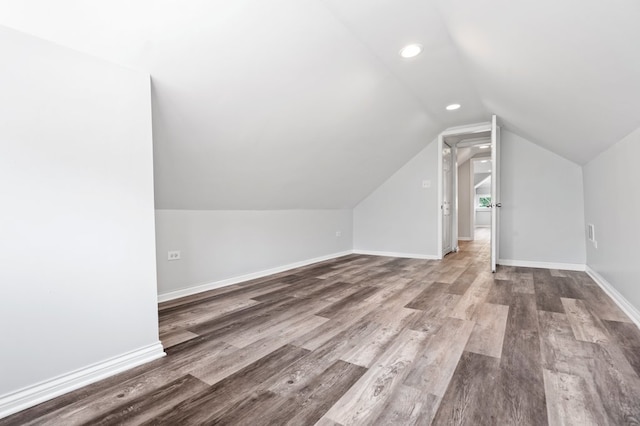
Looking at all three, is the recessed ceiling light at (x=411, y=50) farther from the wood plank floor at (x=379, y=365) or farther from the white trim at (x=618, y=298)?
the white trim at (x=618, y=298)

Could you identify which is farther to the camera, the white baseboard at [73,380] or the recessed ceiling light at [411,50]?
the recessed ceiling light at [411,50]

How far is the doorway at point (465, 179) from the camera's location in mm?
3969

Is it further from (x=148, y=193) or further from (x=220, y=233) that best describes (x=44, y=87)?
(x=220, y=233)

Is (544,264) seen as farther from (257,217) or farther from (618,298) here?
(257,217)

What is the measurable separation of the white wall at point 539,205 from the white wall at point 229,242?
2.82 metres

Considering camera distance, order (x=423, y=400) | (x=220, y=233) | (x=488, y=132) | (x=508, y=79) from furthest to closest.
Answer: (x=488, y=132) < (x=220, y=233) < (x=508, y=79) < (x=423, y=400)

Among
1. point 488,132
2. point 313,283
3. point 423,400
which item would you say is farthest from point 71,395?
point 488,132

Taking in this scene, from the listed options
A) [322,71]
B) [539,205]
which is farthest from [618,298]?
[322,71]

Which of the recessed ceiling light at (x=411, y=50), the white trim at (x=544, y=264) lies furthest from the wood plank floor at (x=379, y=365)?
the recessed ceiling light at (x=411, y=50)

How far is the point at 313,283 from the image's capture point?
137 inches

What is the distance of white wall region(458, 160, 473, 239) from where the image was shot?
784 centimetres

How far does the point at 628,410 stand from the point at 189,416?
1.84m

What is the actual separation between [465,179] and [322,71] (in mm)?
6669

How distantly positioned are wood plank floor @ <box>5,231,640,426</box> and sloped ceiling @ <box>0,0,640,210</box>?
1367 millimetres
